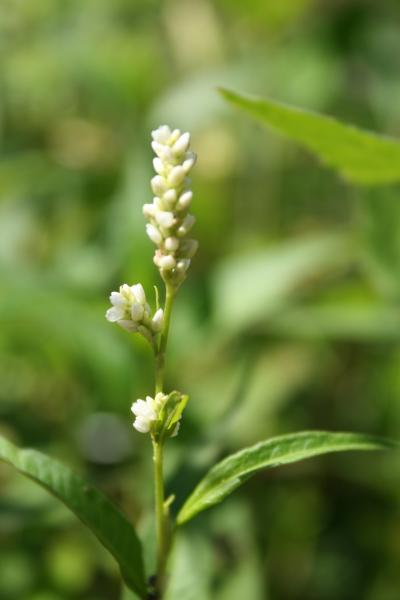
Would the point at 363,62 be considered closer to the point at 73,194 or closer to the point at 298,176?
the point at 298,176

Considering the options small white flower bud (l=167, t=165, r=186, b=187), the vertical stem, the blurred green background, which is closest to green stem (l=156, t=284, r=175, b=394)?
the vertical stem

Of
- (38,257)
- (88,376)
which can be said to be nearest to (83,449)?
(88,376)

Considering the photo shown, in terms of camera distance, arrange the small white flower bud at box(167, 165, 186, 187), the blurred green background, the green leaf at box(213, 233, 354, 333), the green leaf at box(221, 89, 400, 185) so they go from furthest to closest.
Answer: the green leaf at box(213, 233, 354, 333) < the blurred green background < the green leaf at box(221, 89, 400, 185) < the small white flower bud at box(167, 165, 186, 187)

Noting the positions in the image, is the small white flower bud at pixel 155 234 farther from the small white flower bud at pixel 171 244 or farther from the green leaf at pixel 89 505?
the green leaf at pixel 89 505

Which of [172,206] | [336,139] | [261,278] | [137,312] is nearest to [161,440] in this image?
[137,312]

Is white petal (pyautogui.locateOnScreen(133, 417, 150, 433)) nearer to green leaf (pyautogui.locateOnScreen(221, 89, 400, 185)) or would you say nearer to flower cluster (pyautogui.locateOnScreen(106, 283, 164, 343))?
flower cluster (pyautogui.locateOnScreen(106, 283, 164, 343))
